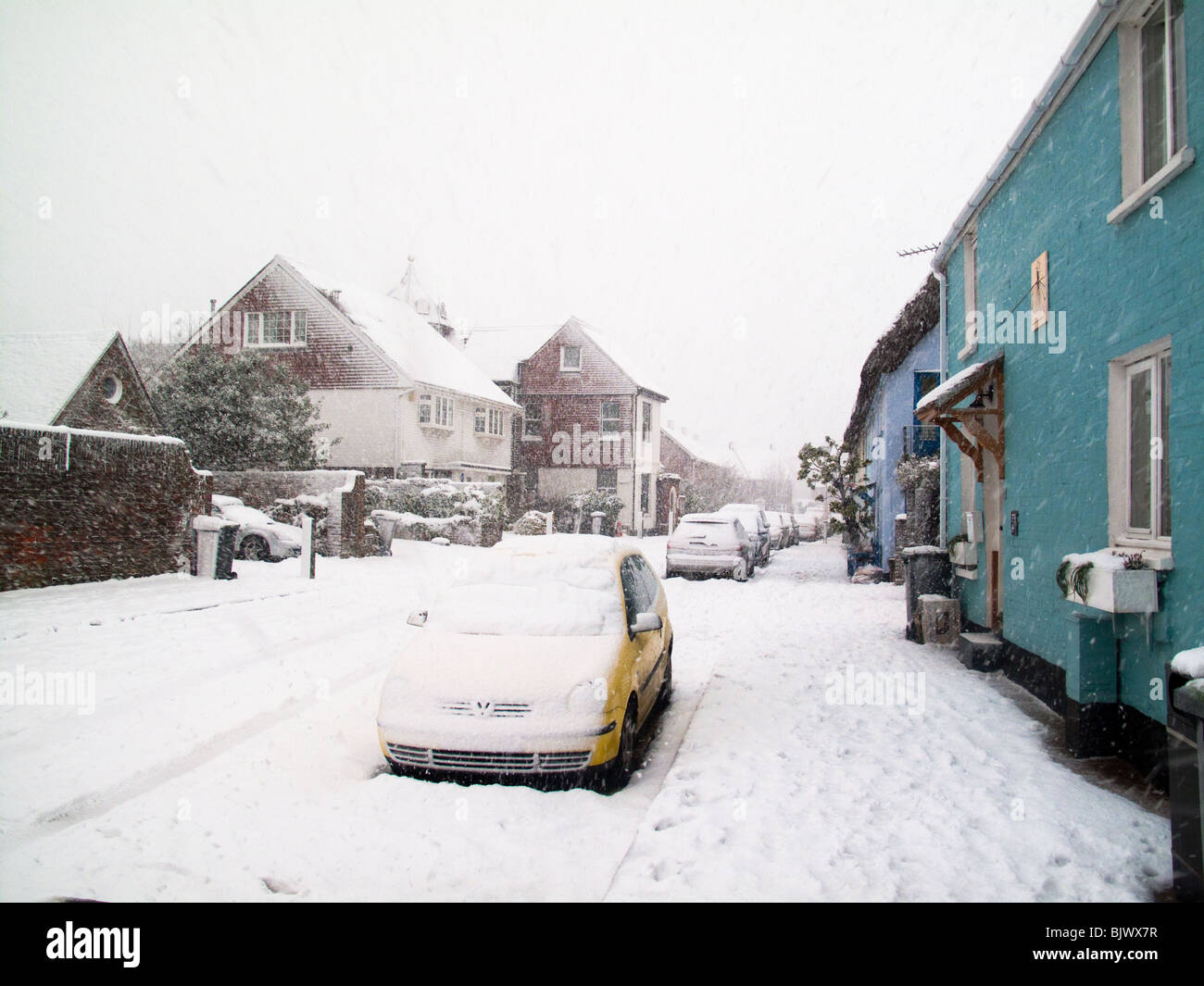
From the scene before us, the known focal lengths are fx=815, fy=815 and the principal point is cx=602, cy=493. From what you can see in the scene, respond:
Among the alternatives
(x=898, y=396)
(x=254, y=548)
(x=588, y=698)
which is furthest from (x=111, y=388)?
(x=588, y=698)

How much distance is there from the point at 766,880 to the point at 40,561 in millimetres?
11494

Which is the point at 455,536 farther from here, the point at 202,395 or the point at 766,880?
the point at 766,880

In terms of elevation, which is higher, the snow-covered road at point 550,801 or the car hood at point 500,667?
the car hood at point 500,667

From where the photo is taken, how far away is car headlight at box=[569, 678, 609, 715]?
506 cm

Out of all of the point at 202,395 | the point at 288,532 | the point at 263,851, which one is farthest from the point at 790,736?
the point at 202,395

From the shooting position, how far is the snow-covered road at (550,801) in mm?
3797

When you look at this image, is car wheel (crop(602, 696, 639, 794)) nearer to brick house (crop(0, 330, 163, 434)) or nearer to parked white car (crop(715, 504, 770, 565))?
parked white car (crop(715, 504, 770, 565))

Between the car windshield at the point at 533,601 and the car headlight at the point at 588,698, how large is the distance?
67 cm

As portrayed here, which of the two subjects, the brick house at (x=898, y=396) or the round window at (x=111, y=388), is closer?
the brick house at (x=898, y=396)

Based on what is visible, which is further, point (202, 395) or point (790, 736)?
point (202, 395)

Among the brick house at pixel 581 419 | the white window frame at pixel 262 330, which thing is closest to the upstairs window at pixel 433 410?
the white window frame at pixel 262 330

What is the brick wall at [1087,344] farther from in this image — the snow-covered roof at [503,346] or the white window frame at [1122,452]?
the snow-covered roof at [503,346]

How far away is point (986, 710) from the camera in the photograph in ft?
22.6
